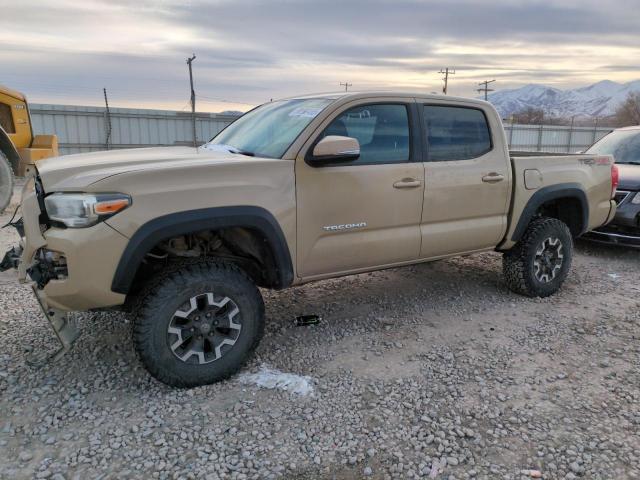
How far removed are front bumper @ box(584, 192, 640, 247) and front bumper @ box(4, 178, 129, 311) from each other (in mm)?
6240

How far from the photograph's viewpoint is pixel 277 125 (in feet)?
13.1

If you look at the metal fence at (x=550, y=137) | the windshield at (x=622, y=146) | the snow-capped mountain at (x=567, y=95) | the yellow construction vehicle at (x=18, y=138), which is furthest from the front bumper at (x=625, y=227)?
the snow-capped mountain at (x=567, y=95)

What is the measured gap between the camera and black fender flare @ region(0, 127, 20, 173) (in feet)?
31.6

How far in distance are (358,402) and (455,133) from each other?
8.12 feet

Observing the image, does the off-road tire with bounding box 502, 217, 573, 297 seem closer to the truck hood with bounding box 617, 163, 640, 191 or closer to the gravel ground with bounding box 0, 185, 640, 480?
the gravel ground with bounding box 0, 185, 640, 480

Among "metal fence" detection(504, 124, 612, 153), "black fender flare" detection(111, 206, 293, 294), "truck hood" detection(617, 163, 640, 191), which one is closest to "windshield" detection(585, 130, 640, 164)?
"truck hood" detection(617, 163, 640, 191)

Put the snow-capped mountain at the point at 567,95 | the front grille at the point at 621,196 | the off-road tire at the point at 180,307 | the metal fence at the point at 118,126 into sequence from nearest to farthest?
the off-road tire at the point at 180,307, the front grille at the point at 621,196, the metal fence at the point at 118,126, the snow-capped mountain at the point at 567,95

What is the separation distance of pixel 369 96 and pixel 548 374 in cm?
246

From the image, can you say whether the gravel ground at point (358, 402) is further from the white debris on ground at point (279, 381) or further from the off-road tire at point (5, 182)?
the off-road tire at point (5, 182)

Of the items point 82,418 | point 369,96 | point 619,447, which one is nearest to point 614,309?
point 619,447

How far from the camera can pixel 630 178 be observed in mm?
6789

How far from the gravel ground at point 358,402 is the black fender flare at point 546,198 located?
80 centimetres

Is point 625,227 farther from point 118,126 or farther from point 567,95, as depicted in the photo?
point 567,95

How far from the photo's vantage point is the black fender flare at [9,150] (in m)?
9.62
